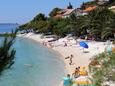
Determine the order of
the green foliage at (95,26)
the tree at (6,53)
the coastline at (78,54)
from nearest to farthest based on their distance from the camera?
the tree at (6,53)
the coastline at (78,54)
the green foliage at (95,26)

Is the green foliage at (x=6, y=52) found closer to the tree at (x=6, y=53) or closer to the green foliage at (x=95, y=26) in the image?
the tree at (x=6, y=53)

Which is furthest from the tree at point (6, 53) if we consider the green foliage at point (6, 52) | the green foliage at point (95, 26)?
the green foliage at point (95, 26)

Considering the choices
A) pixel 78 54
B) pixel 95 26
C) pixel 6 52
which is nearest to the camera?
pixel 6 52

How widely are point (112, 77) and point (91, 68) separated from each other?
5.92 m

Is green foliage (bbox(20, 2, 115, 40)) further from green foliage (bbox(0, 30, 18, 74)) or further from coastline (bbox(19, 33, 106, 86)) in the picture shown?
green foliage (bbox(0, 30, 18, 74))

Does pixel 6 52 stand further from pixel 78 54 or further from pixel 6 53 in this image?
pixel 78 54

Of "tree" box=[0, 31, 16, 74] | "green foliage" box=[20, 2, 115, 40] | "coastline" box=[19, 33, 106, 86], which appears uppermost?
"tree" box=[0, 31, 16, 74]

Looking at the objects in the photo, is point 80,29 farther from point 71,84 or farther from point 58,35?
point 71,84

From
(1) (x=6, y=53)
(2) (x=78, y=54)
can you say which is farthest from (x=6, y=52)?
(2) (x=78, y=54)

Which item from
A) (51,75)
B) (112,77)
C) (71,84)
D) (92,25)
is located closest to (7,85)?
(51,75)

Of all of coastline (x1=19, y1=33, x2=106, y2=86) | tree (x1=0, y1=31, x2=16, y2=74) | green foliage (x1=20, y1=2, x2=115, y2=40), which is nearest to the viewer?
tree (x1=0, y1=31, x2=16, y2=74)

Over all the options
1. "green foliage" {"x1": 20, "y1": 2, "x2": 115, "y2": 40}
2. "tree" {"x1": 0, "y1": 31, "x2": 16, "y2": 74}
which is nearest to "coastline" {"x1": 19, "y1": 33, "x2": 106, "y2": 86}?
"green foliage" {"x1": 20, "y1": 2, "x2": 115, "y2": 40}

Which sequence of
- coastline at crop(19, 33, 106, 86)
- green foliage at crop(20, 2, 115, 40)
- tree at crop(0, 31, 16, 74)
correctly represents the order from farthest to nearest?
Answer: green foliage at crop(20, 2, 115, 40) → coastline at crop(19, 33, 106, 86) → tree at crop(0, 31, 16, 74)

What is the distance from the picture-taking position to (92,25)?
55688mm
